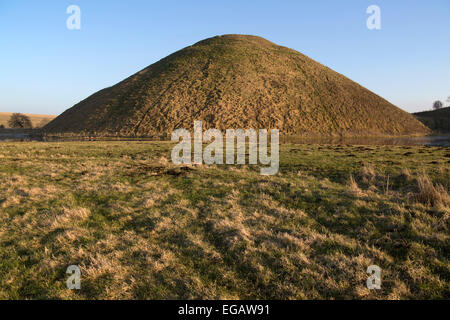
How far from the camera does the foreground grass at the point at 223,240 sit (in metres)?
5.31

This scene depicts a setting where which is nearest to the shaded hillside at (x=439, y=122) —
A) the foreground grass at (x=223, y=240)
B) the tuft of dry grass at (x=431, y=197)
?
the foreground grass at (x=223, y=240)

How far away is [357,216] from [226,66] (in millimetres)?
84754

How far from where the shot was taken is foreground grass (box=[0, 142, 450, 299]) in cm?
531

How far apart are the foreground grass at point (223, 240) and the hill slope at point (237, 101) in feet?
168

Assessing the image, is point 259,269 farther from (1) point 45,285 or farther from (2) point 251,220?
(1) point 45,285

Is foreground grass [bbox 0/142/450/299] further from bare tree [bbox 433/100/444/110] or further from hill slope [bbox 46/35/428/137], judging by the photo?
bare tree [bbox 433/100/444/110]

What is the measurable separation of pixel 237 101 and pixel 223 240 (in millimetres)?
67207

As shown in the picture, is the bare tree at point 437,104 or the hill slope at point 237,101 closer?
the hill slope at point 237,101

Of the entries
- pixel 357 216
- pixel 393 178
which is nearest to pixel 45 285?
pixel 357 216

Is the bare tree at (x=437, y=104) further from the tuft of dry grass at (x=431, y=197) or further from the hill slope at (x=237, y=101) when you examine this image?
the tuft of dry grass at (x=431, y=197)

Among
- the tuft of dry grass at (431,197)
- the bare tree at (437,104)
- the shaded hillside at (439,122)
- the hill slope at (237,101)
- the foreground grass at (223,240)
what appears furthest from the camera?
the bare tree at (437,104)

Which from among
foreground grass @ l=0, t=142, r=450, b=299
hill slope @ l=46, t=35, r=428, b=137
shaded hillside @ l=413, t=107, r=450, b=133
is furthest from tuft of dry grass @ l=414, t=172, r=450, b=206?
shaded hillside @ l=413, t=107, r=450, b=133

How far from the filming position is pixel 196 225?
340 inches

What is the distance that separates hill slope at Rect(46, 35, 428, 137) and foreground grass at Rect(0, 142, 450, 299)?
5125cm
